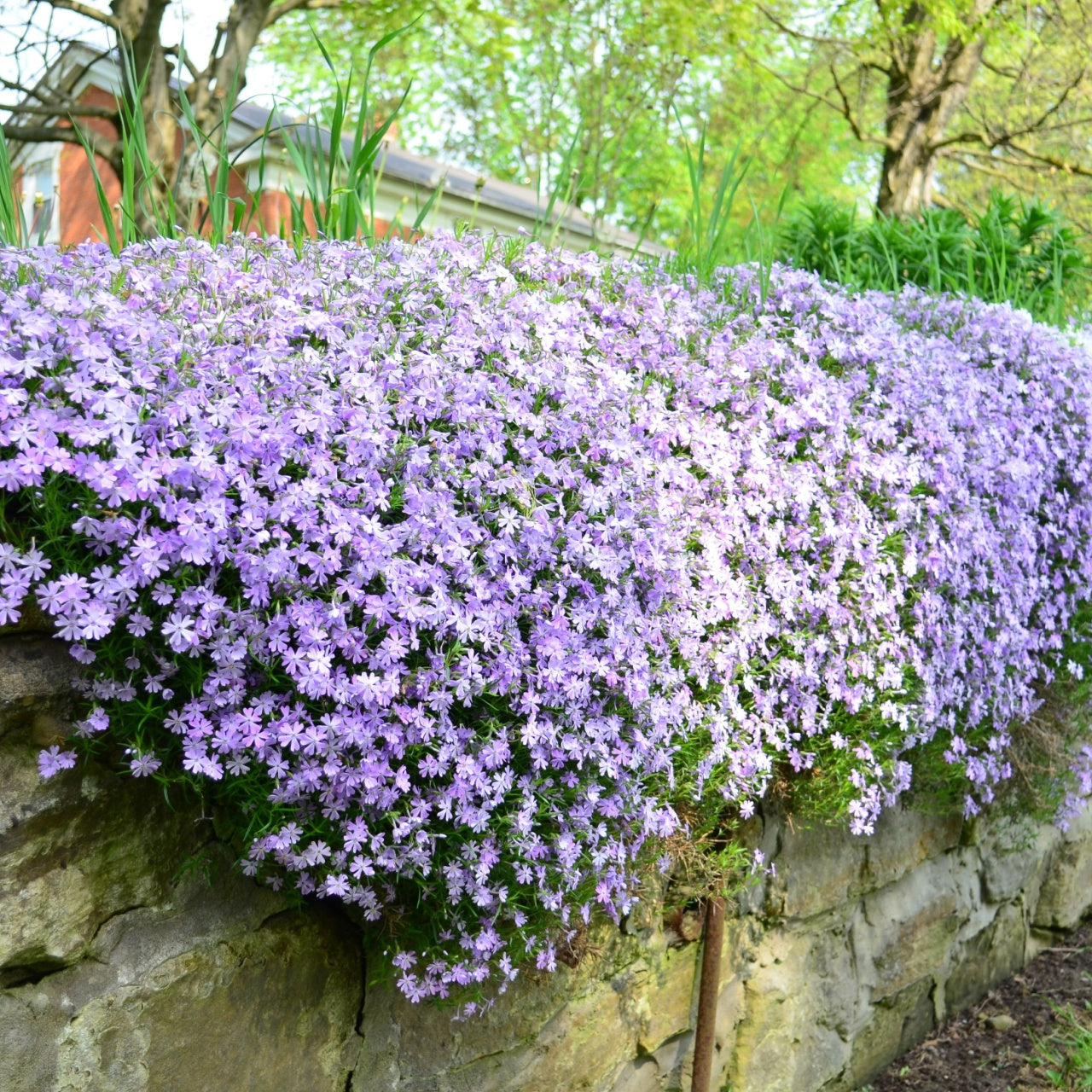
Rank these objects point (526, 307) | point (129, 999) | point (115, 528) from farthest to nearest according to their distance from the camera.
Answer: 1. point (526, 307)
2. point (129, 999)
3. point (115, 528)

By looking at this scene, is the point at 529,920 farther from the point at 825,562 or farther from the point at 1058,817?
the point at 1058,817

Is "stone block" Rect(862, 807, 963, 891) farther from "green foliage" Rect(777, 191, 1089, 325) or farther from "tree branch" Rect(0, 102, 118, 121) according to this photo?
"tree branch" Rect(0, 102, 118, 121)

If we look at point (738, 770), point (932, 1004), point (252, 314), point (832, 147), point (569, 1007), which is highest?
point (832, 147)

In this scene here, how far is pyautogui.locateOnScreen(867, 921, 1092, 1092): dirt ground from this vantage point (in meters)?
3.56

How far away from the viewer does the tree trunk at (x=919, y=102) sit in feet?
32.1

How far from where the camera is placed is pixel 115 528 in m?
1.59

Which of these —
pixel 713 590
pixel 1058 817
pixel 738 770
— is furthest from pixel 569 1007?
pixel 1058 817

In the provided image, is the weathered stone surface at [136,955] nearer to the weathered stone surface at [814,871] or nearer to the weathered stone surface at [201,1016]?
the weathered stone surface at [201,1016]

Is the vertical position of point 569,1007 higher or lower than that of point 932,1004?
higher

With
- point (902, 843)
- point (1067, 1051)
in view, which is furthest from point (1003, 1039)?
point (902, 843)

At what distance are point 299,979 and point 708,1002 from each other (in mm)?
1172

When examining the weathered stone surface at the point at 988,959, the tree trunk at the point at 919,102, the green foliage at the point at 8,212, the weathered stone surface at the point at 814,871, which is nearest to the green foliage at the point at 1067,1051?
the weathered stone surface at the point at 988,959

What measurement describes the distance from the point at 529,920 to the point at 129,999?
74 cm

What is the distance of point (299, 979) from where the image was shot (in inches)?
79.6
